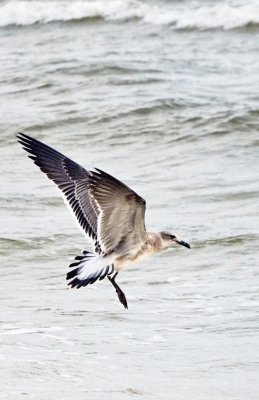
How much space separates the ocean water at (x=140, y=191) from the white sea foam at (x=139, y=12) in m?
0.04

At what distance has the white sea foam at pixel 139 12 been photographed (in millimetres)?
18906

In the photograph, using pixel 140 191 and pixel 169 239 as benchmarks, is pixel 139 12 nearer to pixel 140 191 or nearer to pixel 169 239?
pixel 140 191

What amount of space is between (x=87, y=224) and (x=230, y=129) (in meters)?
6.31

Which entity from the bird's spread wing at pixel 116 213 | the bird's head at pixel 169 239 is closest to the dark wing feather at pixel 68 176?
the bird's spread wing at pixel 116 213

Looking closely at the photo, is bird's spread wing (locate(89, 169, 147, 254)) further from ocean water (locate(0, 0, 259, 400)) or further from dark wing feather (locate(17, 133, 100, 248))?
ocean water (locate(0, 0, 259, 400))

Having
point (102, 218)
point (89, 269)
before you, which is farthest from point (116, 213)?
point (89, 269)

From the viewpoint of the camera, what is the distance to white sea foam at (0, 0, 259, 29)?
18906mm

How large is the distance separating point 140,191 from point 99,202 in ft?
14.3

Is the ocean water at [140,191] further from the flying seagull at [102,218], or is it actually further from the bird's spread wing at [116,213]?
the bird's spread wing at [116,213]

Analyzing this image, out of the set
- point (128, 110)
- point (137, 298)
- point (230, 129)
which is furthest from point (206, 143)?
point (137, 298)

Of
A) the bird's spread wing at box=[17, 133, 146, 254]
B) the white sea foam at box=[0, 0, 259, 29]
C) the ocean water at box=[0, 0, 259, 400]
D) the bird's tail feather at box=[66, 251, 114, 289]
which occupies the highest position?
the bird's spread wing at box=[17, 133, 146, 254]

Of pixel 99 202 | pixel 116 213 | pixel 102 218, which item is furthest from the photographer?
pixel 102 218

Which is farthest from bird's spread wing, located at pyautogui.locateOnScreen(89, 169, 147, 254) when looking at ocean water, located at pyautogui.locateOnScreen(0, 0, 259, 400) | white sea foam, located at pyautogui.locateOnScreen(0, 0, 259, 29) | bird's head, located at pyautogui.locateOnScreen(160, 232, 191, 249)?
white sea foam, located at pyautogui.locateOnScreen(0, 0, 259, 29)

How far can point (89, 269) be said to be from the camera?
684 centimetres
